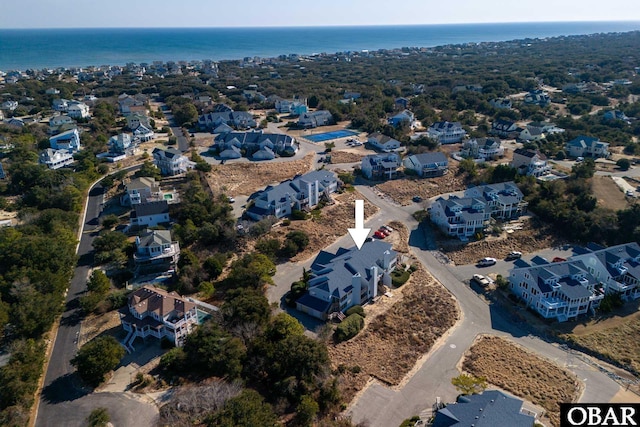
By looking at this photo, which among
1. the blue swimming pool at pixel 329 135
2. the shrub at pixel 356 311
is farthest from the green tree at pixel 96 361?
the blue swimming pool at pixel 329 135

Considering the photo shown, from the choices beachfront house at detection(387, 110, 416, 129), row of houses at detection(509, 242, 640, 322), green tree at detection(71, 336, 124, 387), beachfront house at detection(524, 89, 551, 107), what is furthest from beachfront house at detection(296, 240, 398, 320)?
beachfront house at detection(524, 89, 551, 107)

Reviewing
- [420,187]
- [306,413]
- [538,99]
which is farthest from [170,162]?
[538,99]

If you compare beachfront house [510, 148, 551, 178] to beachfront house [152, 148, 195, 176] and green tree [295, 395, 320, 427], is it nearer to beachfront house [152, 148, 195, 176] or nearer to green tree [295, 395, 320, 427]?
beachfront house [152, 148, 195, 176]

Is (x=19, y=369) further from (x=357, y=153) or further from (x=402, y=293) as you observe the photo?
(x=357, y=153)

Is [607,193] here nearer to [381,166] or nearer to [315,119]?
[381,166]

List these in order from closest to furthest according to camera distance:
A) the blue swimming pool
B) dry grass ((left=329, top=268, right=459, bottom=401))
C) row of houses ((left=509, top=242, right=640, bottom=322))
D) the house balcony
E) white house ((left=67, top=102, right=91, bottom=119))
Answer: dry grass ((left=329, top=268, right=459, bottom=401))
the house balcony
row of houses ((left=509, top=242, right=640, bottom=322))
the blue swimming pool
white house ((left=67, top=102, right=91, bottom=119))

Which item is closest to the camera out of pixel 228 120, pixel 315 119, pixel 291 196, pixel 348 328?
pixel 348 328

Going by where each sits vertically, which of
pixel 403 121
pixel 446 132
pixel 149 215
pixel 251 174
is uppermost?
pixel 403 121
